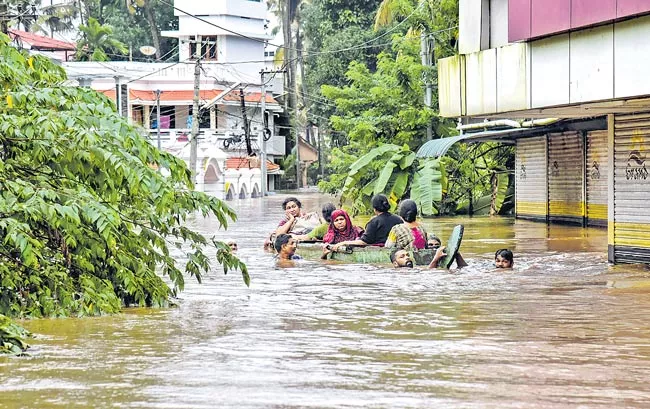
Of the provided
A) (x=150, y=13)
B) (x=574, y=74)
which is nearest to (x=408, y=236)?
(x=574, y=74)

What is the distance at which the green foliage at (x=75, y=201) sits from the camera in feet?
37.4

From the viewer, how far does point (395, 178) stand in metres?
36.7

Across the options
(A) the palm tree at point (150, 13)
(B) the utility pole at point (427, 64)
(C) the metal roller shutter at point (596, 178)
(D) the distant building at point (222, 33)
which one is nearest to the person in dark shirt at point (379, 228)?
(C) the metal roller shutter at point (596, 178)

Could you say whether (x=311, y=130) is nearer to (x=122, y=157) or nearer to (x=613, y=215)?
(x=613, y=215)

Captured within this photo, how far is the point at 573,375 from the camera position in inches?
342

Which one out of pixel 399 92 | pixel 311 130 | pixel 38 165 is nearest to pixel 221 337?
pixel 38 165

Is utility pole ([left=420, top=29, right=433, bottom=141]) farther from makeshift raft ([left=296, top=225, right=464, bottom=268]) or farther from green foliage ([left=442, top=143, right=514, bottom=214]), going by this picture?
makeshift raft ([left=296, top=225, right=464, bottom=268])

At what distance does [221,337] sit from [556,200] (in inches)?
922

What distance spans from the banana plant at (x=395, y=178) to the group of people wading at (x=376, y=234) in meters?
12.2

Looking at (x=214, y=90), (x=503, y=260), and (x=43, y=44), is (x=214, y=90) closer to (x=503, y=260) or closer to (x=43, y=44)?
(x=43, y=44)

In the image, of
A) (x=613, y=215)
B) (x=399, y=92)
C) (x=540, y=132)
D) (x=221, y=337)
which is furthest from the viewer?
(x=399, y=92)

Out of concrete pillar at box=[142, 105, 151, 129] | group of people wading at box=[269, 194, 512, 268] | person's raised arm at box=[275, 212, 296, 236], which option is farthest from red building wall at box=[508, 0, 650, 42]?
Result: concrete pillar at box=[142, 105, 151, 129]

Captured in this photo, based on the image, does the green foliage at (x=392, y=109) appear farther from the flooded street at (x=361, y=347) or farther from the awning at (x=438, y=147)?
the flooded street at (x=361, y=347)

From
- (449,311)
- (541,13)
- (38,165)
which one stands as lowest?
(449,311)
